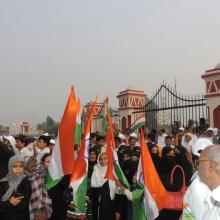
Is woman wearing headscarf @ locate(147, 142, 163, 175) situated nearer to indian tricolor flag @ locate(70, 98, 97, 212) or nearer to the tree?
indian tricolor flag @ locate(70, 98, 97, 212)

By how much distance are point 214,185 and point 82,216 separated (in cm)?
311

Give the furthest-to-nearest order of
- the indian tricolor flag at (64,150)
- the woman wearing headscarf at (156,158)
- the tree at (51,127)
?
the tree at (51,127), the woman wearing headscarf at (156,158), the indian tricolor flag at (64,150)

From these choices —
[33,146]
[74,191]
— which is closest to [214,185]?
[74,191]

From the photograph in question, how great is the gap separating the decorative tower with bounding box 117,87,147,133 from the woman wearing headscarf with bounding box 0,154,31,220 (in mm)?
11320

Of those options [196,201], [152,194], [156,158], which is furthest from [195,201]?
[156,158]

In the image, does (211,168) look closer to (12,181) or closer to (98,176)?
(12,181)

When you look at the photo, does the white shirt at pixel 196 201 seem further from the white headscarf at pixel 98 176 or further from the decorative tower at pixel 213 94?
the decorative tower at pixel 213 94

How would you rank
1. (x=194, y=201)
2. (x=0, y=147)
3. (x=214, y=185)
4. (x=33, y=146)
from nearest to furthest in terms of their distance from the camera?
(x=214, y=185) < (x=194, y=201) < (x=0, y=147) < (x=33, y=146)

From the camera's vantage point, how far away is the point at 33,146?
7676mm

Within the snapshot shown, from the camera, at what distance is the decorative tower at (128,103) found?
50.1 feet

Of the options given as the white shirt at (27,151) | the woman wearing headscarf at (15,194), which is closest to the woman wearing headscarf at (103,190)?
the woman wearing headscarf at (15,194)

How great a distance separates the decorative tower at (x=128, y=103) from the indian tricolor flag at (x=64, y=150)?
1019cm

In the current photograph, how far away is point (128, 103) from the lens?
15336 mm

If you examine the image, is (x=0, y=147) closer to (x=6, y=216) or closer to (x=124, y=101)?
(x=6, y=216)
